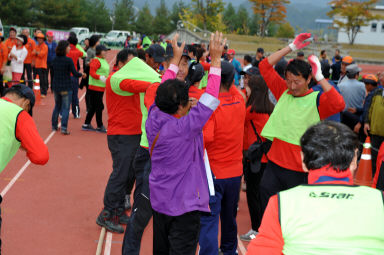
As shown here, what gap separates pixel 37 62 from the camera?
47.4 ft

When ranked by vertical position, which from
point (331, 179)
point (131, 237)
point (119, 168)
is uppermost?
point (331, 179)

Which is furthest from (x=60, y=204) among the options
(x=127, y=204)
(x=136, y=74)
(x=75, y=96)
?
(x=75, y=96)

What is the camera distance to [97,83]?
10180 millimetres

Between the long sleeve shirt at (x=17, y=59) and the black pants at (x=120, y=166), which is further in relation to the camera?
the long sleeve shirt at (x=17, y=59)

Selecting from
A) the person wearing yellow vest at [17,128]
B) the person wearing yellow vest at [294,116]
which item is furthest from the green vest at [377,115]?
the person wearing yellow vest at [17,128]

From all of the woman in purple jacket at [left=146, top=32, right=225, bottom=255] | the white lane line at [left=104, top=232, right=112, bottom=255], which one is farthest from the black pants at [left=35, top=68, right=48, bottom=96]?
the woman in purple jacket at [left=146, top=32, right=225, bottom=255]

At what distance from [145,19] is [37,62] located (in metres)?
79.4

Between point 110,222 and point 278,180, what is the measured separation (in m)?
2.28

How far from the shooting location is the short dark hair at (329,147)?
2.01 m

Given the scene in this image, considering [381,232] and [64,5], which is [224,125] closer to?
[381,232]

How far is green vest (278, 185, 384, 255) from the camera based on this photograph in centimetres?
179

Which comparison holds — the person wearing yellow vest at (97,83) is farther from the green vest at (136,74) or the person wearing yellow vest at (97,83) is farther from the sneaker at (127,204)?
the green vest at (136,74)

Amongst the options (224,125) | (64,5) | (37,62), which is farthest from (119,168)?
(64,5)

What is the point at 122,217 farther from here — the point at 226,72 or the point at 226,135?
the point at 226,72
